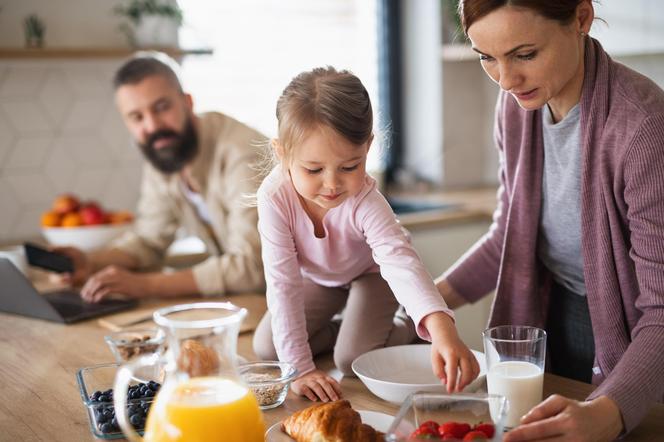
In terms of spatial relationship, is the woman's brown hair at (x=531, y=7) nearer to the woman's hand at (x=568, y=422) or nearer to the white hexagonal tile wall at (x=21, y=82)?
the woman's hand at (x=568, y=422)

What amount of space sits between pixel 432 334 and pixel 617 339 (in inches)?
14.9

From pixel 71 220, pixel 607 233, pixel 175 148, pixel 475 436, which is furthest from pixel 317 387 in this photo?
pixel 71 220

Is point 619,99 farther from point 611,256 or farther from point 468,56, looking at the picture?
point 468,56

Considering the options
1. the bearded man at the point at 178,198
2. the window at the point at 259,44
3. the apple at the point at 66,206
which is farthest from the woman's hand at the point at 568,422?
the window at the point at 259,44

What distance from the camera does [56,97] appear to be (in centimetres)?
301

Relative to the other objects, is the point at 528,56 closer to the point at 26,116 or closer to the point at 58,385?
the point at 58,385

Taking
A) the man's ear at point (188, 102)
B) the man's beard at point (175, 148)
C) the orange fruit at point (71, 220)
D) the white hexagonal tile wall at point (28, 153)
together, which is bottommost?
the orange fruit at point (71, 220)

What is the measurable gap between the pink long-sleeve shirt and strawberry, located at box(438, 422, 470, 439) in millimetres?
351

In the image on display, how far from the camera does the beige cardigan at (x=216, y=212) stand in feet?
6.93

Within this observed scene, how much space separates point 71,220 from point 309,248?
1277 millimetres

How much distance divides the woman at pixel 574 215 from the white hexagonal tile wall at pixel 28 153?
72.1 inches

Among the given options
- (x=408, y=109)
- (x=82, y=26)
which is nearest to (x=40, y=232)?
(x=82, y=26)

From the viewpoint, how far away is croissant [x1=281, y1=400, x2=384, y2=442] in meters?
1.06

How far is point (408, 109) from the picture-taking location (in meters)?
3.88
